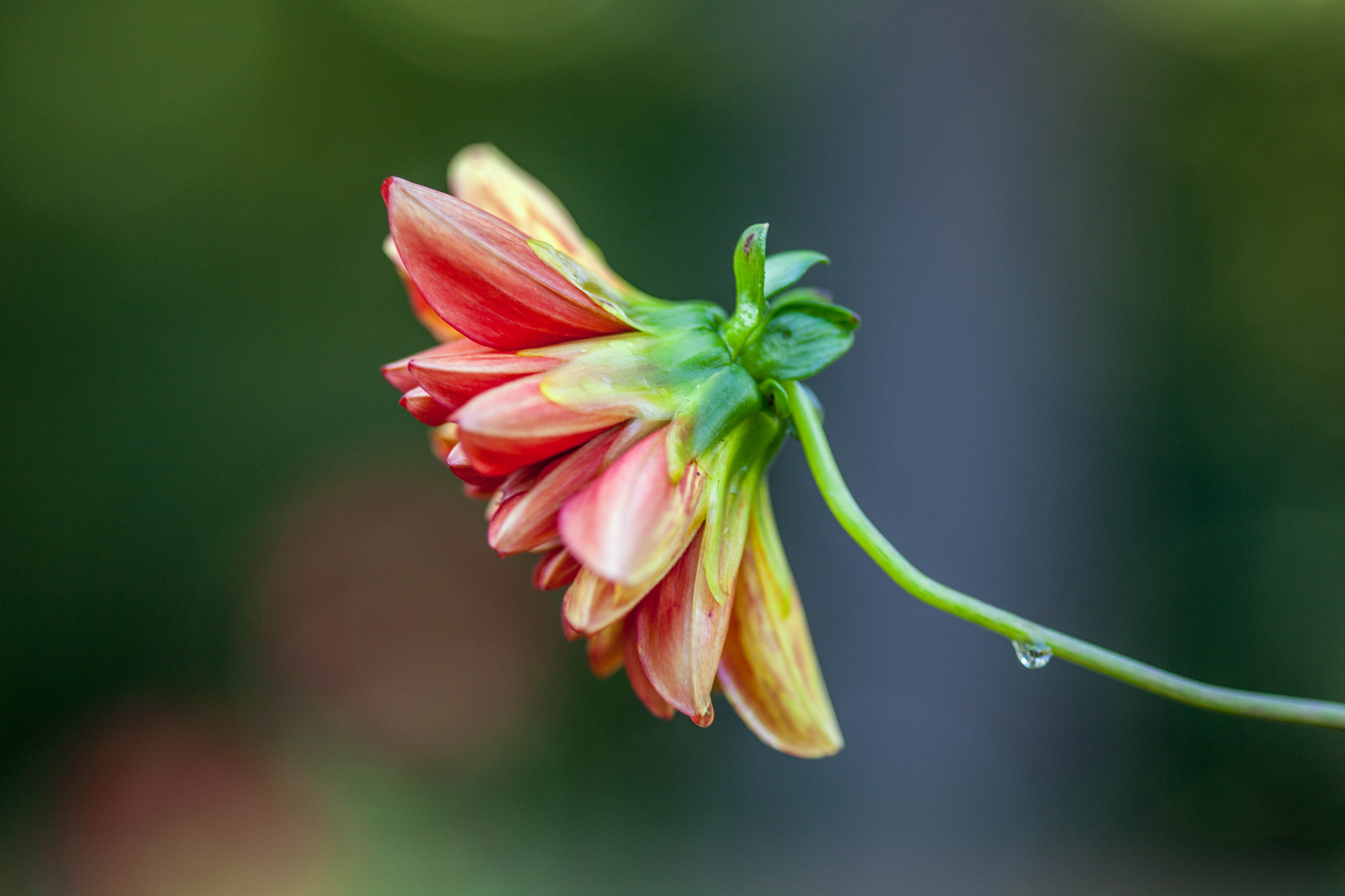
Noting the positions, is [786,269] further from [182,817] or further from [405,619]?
[182,817]

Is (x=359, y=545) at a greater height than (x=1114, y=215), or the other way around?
(x=1114, y=215)

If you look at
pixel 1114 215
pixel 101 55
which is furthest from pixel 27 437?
pixel 1114 215

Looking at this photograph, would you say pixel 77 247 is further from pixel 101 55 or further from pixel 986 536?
pixel 986 536

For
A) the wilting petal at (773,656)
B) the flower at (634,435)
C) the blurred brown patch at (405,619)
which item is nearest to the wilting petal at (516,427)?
the flower at (634,435)

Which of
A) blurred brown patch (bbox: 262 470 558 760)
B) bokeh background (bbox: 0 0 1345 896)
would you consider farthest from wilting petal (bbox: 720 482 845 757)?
blurred brown patch (bbox: 262 470 558 760)

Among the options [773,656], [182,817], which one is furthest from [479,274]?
[182,817]

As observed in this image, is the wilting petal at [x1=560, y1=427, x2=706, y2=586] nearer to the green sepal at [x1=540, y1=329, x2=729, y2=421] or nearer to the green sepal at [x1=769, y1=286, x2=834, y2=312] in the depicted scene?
the green sepal at [x1=540, y1=329, x2=729, y2=421]
